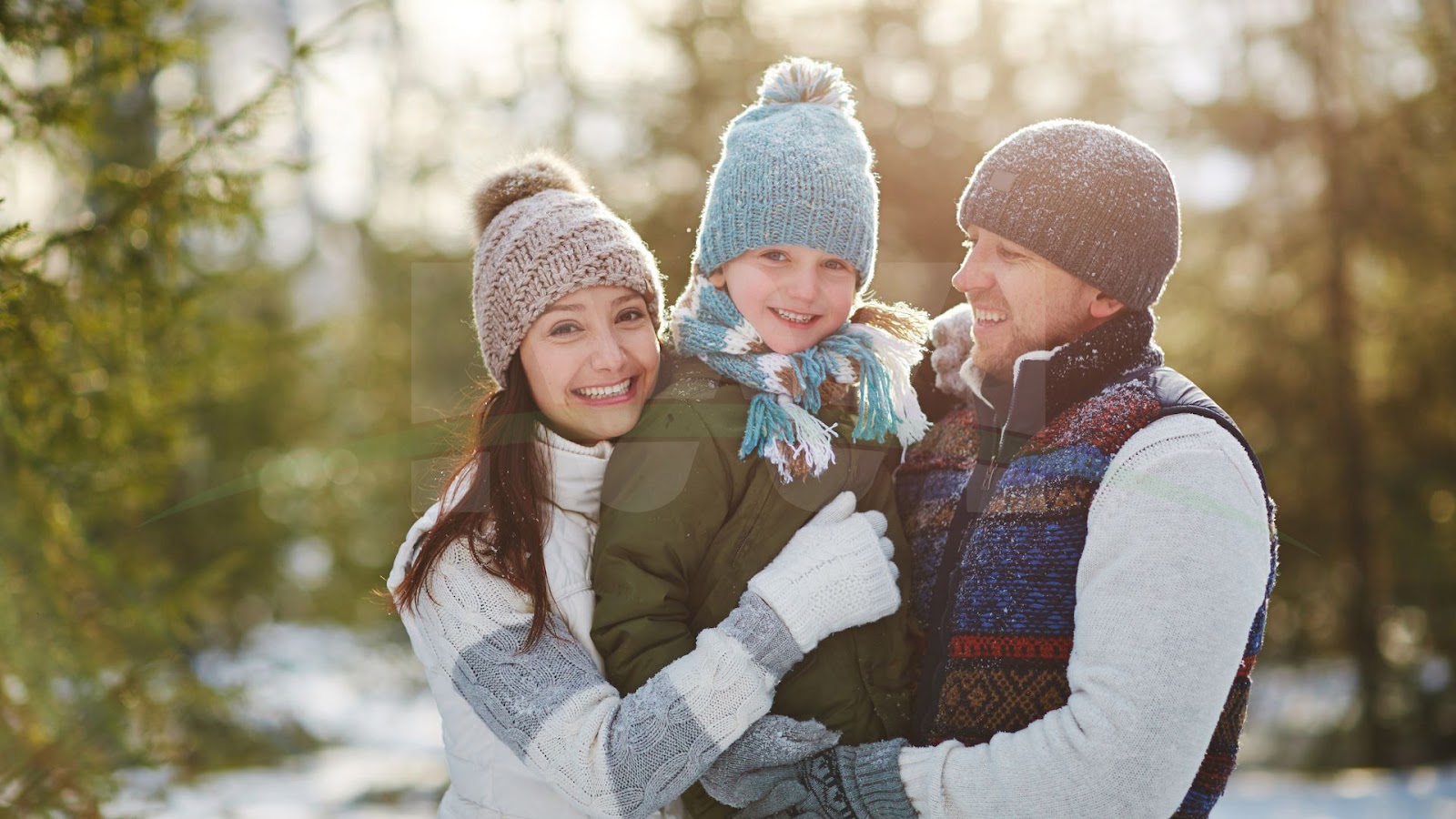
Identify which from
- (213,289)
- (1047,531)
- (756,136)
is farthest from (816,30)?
(1047,531)

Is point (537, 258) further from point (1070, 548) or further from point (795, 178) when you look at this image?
point (1070, 548)

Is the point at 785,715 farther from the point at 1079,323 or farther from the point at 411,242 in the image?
the point at 411,242

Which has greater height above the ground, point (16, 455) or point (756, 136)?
point (16, 455)

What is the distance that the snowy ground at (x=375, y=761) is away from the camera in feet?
19.6

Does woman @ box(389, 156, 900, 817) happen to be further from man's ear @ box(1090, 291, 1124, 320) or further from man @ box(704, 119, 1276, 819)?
man's ear @ box(1090, 291, 1124, 320)

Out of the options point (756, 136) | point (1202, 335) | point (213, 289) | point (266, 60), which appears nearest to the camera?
point (756, 136)

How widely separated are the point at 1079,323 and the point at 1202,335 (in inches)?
255

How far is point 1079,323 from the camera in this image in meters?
2.26

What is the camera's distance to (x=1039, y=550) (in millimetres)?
2035

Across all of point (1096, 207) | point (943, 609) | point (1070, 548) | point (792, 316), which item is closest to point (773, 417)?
point (792, 316)

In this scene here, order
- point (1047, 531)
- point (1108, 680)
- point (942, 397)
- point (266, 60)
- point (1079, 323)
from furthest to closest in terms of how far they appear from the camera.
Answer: point (266, 60) → point (942, 397) → point (1079, 323) → point (1047, 531) → point (1108, 680)

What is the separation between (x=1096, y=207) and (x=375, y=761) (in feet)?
22.6

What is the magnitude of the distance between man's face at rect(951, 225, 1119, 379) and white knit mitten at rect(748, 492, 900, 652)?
1.52ft

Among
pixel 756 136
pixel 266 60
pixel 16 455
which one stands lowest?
pixel 756 136
